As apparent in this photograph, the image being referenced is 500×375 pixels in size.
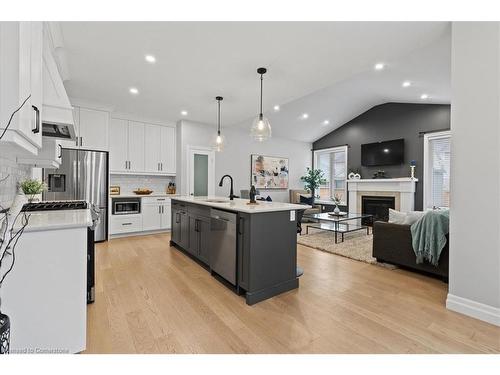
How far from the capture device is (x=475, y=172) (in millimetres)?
2023

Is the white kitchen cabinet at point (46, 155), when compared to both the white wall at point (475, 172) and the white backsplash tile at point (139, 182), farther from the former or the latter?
the white wall at point (475, 172)

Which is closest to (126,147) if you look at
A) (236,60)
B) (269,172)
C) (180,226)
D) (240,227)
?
(180,226)

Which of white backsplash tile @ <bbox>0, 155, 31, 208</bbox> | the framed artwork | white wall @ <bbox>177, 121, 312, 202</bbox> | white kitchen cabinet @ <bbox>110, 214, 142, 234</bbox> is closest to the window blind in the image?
white wall @ <bbox>177, 121, 312, 202</bbox>

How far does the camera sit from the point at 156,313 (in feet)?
6.72

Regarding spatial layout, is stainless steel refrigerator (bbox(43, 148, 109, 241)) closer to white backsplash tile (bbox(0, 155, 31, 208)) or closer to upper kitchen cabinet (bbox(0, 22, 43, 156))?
white backsplash tile (bbox(0, 155, 31, 208))

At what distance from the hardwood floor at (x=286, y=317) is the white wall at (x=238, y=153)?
2.72m

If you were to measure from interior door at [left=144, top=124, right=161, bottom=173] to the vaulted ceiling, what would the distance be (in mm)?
379

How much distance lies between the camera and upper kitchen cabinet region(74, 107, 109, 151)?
14.1 feet

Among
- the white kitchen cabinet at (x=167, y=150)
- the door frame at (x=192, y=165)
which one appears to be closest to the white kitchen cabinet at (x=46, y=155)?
the white kitchen cabinet at (x=167, y=150)

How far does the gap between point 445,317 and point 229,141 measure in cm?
557

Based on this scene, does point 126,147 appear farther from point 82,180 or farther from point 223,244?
point 223,244

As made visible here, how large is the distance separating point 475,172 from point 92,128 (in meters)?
5.48

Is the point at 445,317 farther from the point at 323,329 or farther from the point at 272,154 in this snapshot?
the point at 272,154

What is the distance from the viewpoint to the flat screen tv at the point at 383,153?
6.06m
